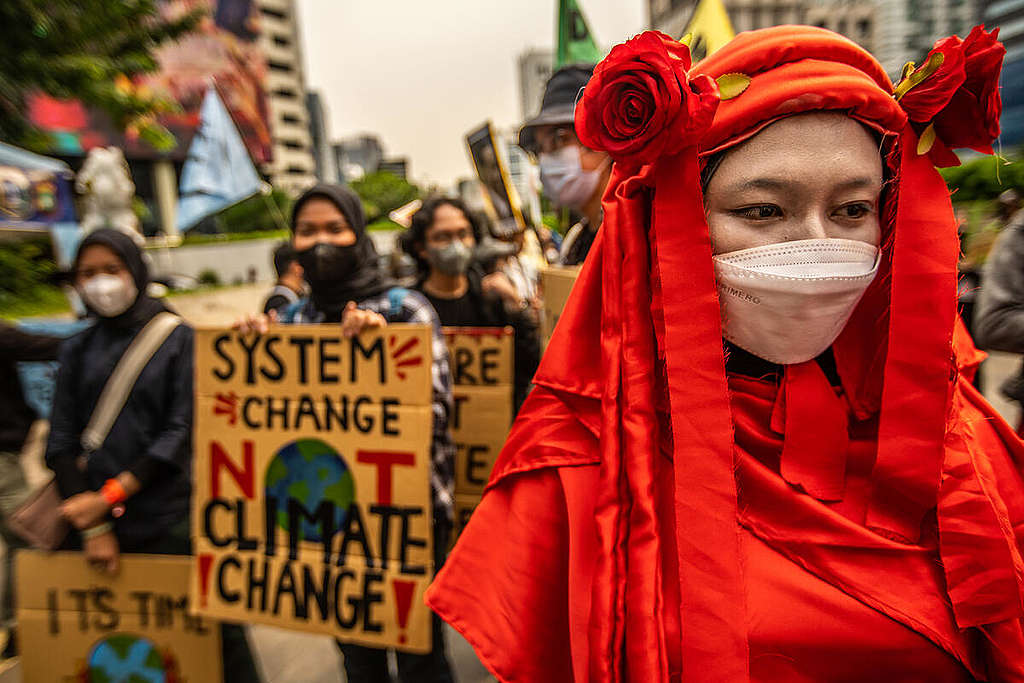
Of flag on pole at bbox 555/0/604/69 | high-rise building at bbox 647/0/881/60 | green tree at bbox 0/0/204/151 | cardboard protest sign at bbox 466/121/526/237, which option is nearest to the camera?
flag on pole at bbox 555/0/604/69

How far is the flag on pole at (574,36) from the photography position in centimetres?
294

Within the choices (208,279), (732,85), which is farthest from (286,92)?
(732,85)

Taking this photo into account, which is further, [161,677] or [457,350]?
[457,350]

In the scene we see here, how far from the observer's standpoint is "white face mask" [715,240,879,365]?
3.03 feet

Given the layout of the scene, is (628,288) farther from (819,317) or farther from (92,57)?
(92,57)

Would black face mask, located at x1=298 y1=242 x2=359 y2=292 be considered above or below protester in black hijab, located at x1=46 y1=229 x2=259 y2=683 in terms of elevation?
above

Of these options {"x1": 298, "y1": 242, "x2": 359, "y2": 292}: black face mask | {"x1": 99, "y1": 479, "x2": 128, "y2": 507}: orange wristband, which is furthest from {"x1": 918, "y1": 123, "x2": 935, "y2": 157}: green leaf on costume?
{"x1": 99, "y1": 479, "x2": 128, "y2": 507}: orange wristband

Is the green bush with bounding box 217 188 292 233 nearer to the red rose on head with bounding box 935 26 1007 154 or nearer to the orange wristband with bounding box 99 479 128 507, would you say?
the orange wristband with bounding box 99 479 128 507

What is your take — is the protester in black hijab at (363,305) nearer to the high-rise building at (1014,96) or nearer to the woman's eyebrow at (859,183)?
the woman's eyebrow at (859,183)

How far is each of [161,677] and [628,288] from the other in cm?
223

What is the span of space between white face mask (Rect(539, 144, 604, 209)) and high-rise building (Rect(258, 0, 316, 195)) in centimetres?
5644

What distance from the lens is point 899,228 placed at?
0.96m

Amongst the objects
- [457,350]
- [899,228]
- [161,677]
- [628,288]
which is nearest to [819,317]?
[899,228]

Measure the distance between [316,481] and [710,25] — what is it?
7.57ft
